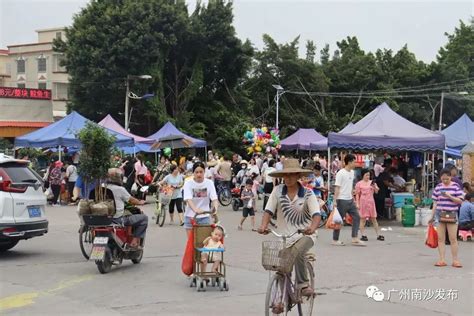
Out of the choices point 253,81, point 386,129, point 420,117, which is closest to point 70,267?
point 386,129

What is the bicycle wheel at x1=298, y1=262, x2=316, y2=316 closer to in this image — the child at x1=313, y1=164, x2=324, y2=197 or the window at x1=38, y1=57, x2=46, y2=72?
the child at x1=313, y1=164, x2=324, y2=197

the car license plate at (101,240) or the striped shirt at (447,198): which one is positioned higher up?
the striped shirt at (447,198)

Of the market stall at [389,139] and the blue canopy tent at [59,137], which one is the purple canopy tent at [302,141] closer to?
the blue canopy tent at [59,137]

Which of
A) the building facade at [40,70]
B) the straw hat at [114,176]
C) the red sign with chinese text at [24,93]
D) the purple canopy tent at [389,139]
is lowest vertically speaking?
the straw hat at [114,176]

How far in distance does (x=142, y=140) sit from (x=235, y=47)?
50.9 feet

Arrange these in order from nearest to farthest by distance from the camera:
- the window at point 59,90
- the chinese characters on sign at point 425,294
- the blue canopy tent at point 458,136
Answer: the chinese characters on sign at point 425,294 < the blue canopy tent at point 458,136 < the window at point 59,90

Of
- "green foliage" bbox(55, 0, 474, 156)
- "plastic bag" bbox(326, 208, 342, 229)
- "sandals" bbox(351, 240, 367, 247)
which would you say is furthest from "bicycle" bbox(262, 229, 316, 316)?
"green foliage" bbox(55, 0, 474, 156)

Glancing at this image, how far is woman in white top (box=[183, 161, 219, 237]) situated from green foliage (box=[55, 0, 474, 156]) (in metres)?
30.7

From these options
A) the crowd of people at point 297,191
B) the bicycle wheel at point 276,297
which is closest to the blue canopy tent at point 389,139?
the crowd of people at point 297,191

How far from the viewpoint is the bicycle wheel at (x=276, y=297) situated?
648 centimetres

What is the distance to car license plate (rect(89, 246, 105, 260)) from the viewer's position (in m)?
9.88

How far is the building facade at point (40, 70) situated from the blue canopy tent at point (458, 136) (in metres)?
43.8

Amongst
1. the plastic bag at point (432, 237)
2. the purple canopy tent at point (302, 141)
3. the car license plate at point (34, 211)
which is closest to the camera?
the plastic bag at point (432, 237)

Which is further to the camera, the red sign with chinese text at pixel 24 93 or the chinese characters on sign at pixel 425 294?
the red sign with chinese text at pixel 24 93
